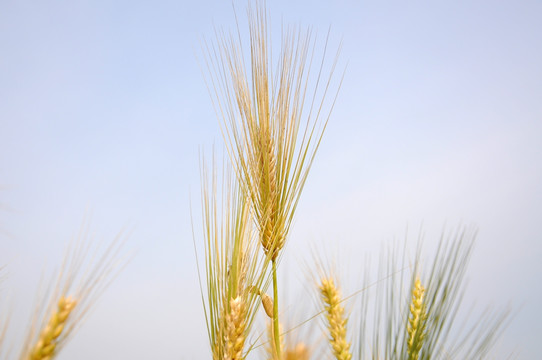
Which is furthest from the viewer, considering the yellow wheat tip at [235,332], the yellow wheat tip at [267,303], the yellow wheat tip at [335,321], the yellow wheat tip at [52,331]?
the yellow wheat tip at [335,321]

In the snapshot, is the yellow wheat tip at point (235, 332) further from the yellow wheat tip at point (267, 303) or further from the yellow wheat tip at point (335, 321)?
the yellow wheat tip at point (335, 321)

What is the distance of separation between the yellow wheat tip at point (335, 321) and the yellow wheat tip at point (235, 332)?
0.35 meters

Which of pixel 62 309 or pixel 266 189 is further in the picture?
pixel 266 189

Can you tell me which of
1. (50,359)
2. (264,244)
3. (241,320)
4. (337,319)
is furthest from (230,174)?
(50,359)

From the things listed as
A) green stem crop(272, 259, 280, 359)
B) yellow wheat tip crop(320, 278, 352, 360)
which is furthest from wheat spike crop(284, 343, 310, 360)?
yellow wheat tip crop(320, 278, 352, 360)

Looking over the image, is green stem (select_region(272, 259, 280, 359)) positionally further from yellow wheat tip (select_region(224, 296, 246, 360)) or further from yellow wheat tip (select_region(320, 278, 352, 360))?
yellow wheat tip (select_region(320, 278, 352, 360))

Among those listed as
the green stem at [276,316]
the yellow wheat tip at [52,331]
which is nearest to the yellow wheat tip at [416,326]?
the green stem at [276,316]

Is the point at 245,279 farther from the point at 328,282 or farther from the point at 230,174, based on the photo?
the point at 328,282

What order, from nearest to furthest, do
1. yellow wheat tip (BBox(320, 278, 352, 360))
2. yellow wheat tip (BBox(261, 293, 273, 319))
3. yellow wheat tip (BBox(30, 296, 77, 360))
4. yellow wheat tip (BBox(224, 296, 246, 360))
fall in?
yellow wheat tip (BBox(30, 296, 77, 360)), yellow wheat tip (BBox(224, 296, 246, 360)), yellow wheat tip (BBox(261, 293, 273, 319)), yellow wheat tip (BBox(320, 278, 352, 360))

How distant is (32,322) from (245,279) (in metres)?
0.48

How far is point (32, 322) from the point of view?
2.63ft

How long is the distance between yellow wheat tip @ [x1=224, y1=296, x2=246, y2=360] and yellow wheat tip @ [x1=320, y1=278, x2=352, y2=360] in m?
0.35

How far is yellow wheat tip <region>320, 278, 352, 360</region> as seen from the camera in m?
1.34

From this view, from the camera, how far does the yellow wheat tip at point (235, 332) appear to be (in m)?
1.02
